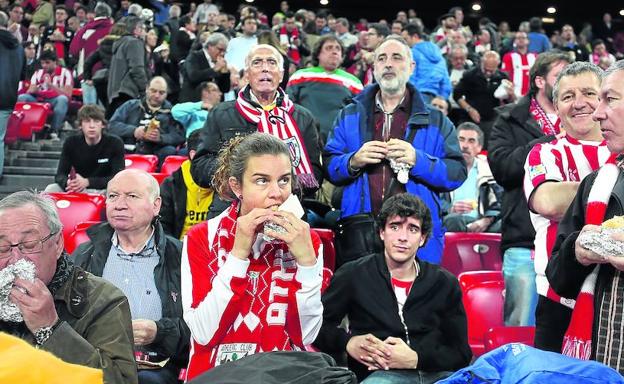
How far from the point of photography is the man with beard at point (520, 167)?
472cm

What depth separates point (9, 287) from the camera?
8.67 ft

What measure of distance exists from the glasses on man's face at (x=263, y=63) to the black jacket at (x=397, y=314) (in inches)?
59.0

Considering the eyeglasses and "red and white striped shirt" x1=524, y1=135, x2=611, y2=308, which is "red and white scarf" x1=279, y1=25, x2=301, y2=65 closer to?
"red and white striped shirt" x1=524, y1=135, x2=611, y2=308

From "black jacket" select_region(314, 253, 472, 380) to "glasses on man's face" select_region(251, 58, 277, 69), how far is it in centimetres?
150

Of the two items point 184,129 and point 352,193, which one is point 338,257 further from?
point 184,129

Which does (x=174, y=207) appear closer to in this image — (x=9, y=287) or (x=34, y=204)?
(x=34, y=204)

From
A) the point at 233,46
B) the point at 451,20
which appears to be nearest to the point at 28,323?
the point at 233,46

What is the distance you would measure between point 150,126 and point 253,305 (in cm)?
633

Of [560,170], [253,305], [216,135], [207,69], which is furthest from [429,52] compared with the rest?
[253,305]

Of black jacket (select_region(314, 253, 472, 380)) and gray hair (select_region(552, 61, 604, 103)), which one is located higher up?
gray hair (select_region(552, 61, 604, 103))

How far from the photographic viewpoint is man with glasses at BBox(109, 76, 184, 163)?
941cm

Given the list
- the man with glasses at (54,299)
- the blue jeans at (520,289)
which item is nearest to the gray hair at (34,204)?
the man with glasses at (54,299)

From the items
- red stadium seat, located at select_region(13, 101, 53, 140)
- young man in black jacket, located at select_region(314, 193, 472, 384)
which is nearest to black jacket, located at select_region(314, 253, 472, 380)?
young man in black jacket, located at select_region(314, 193, 472, 384)

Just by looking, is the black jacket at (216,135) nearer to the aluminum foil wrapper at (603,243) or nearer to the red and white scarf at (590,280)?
the red and white scarf at (590,280)
